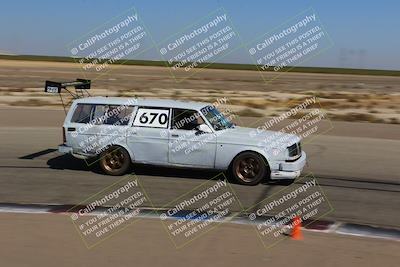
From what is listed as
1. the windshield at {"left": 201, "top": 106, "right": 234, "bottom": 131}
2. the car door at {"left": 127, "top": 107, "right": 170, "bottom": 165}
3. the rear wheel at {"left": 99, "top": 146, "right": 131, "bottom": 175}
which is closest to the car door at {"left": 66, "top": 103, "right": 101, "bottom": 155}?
the rear wheel at {"left": 99, "top": 146, "right": 131, "bottom": 175}

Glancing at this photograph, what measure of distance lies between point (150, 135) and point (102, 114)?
1188mm

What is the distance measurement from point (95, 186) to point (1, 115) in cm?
1288

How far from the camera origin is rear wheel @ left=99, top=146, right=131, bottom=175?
36.7 feet

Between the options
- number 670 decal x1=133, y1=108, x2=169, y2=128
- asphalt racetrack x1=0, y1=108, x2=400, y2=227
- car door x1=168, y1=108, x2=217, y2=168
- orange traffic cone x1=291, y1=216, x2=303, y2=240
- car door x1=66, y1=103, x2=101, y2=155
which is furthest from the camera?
car door x1=66, y1=103, x2=101, y2=155

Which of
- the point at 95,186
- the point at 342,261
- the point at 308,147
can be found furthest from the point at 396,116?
the point at 342,261

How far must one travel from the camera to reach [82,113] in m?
11.4

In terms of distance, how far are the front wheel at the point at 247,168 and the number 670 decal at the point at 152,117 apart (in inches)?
66.0

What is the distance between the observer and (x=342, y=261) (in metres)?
6.33

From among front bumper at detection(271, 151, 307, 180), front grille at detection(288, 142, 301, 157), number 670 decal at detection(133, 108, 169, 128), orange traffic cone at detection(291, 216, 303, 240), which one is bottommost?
orange traffic cone at detection(291, 216, 303, 240)

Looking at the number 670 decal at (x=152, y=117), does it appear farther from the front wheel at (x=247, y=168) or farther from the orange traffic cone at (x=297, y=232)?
the orange traffic cone at (x=297, y=232)

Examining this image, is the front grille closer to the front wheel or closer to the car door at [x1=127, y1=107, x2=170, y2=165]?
the front wheel

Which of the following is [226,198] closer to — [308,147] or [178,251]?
[178,251]

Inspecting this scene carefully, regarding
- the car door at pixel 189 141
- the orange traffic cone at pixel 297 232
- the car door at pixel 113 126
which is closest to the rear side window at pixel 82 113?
the car door at pixel 113 126

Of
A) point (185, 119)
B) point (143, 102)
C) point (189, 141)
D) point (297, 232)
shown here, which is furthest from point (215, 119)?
point (297, 232)
